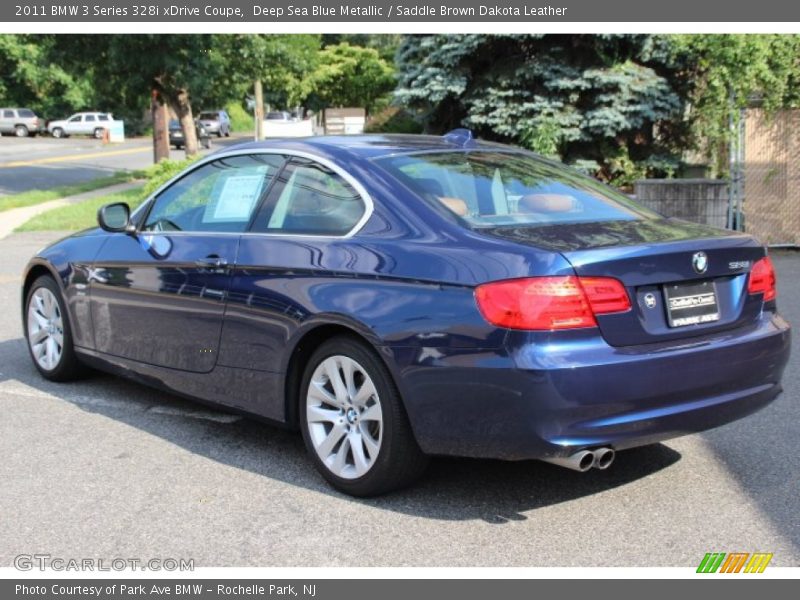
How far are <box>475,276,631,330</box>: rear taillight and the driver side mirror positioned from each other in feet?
9.15

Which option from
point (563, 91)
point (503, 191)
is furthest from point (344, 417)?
point (563, 91)

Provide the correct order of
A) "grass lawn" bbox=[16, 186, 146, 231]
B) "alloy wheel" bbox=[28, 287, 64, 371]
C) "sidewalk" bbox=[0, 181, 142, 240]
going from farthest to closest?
"sidewalk" bbox=[0, 181, 142, 240] < "grass lawn" bbox=[16, 186, 146, 231] < "alloy wheel" bbox=[28, 287, 64, 371]

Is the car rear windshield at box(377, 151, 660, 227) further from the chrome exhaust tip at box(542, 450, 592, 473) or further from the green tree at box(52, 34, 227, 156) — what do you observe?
the green tree at box(52, 34, 227, 156)

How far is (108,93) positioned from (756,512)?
76.7ft

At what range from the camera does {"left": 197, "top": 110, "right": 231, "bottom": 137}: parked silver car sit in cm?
6291

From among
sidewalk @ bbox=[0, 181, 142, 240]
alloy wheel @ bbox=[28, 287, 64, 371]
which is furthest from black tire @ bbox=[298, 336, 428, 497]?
sidewalk @ bbox=[0, 181, 142, 240]

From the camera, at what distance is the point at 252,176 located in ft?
17.4

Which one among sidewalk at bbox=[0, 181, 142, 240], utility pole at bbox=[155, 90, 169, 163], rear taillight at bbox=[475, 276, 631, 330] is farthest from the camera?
utility pole at bbox=[155, 90, 169, 163]

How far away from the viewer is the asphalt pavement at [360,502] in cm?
395

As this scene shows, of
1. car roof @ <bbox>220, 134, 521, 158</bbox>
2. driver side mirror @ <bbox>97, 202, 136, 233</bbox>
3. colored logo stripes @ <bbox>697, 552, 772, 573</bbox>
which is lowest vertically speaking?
colored logo stripes @ <bbox>697, 552, 772, 573</bbox>

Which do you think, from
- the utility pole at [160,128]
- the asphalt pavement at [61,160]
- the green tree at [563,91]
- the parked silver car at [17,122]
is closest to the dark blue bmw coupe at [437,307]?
the green tree at [563,91]

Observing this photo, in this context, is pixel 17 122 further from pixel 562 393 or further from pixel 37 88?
pixel 562 393

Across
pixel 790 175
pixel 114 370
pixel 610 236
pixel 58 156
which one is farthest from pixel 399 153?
pixel 58 156

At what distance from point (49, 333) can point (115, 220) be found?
115cm
